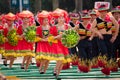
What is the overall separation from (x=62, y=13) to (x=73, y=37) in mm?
737

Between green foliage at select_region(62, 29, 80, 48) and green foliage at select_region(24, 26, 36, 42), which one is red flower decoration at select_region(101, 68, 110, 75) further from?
green foliage at select_region(24, 26, 36, 42)

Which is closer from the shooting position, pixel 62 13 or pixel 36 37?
pixel 62 13

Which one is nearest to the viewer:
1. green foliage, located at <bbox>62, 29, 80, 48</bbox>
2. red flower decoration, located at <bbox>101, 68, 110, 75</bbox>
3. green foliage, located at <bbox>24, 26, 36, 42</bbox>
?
green foliage, located at <bbox>62, 29, 80, 48</bbox>

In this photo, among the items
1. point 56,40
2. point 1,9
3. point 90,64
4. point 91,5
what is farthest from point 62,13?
point 1,9

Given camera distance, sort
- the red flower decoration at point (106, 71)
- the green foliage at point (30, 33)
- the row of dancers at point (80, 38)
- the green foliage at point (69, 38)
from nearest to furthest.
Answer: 1. the green foliage at point (69, 38)
2. the row of dancers at point (80, 38)
3. the red flower decoration at point (106, 71)
4. the green foliage at point (30, 33)

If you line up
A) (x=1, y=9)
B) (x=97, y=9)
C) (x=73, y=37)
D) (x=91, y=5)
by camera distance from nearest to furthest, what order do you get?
(x=73, y=37)
(x=97, y=9)
(x=91, y=5)
(x=1, y=9)

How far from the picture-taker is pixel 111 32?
11633mm

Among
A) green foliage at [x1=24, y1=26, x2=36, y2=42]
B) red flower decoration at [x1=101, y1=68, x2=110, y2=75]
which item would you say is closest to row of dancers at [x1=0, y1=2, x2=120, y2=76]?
red flower decoration at [x1=101, y1=68, x2=110, y2=75]

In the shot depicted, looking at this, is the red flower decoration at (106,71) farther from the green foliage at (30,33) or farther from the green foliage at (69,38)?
the green foliage at (30,33)

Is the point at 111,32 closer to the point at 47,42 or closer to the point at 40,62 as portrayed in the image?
the point at 47,42

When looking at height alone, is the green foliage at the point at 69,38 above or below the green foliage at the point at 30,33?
above

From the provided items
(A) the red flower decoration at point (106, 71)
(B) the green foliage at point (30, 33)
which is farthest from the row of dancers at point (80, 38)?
(B) the green foliage at point (30, 33)

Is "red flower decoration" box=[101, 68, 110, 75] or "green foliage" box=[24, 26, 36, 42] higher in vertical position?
"green foliage" box=[24, 26, 36, 42]

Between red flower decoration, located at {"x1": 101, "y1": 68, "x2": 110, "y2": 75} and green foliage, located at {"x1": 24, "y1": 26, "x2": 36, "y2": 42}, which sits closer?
red flower decoration, located at {"x1": 101, "y1": 68, "x2": 110, "y2": 75}
